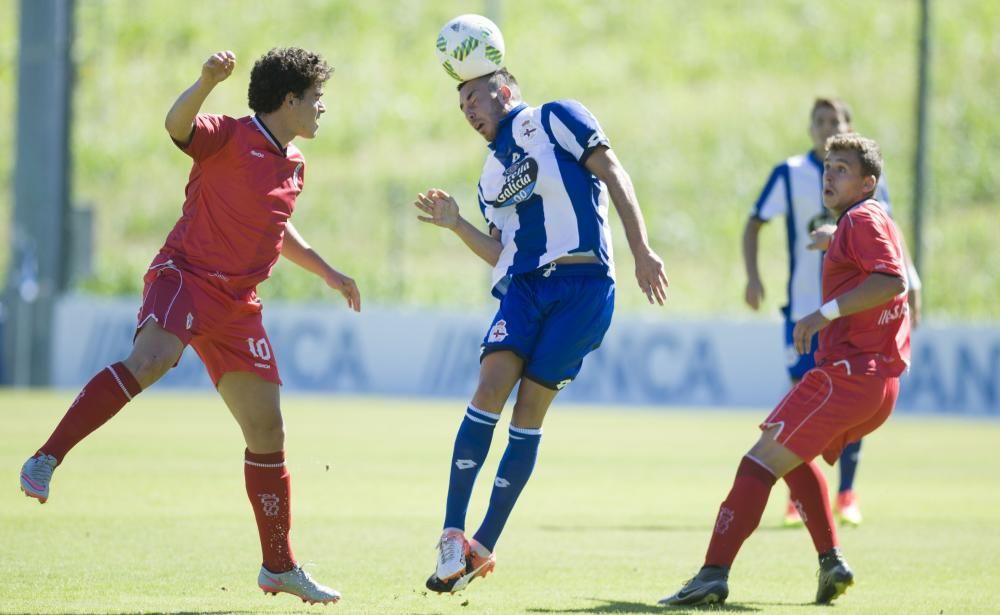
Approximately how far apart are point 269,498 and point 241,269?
100 cm

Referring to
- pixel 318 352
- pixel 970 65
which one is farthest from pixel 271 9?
pixel 318 352

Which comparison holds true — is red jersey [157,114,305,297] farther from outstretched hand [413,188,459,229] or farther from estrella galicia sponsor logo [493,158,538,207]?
estrella galicia sponsor logo [493,158,538,207]

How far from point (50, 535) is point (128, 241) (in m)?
32.1

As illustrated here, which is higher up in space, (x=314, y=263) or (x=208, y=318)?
(x=314, y=263)

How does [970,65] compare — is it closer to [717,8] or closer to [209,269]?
[717,8]

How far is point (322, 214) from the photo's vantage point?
39.0m

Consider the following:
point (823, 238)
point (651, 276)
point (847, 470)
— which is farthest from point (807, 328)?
A: point (847, 470)

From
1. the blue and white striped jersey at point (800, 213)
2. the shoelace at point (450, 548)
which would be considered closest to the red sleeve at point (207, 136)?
the shoelace at point (450, 548)

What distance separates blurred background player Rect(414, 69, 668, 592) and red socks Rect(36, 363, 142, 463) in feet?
Answer: 4.88

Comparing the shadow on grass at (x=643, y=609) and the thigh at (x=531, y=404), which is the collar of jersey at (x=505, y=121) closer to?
the thigh at (x=531, y=404)

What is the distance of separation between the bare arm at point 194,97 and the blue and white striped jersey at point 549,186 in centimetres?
127

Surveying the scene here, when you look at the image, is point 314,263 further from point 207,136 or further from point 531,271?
point 531,271

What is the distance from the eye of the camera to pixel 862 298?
6551 millimetres

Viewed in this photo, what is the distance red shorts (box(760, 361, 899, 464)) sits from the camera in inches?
263
